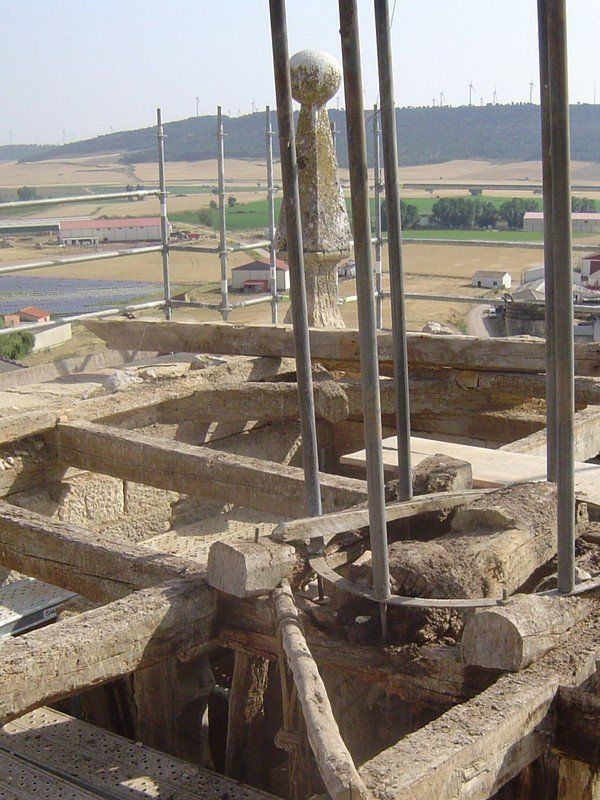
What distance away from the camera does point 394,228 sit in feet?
14.1

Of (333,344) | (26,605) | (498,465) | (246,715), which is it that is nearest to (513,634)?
(246,715)

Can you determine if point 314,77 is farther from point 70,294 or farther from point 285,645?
point 70,294

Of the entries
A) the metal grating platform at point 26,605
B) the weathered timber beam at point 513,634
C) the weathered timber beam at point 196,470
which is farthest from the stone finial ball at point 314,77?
the weathered timber beam at point 513,634

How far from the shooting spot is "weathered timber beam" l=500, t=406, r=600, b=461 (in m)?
5.92

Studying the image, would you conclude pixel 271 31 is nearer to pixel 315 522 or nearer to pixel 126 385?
pixel 315 522

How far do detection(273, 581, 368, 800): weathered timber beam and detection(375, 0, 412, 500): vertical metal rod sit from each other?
792 millimetres

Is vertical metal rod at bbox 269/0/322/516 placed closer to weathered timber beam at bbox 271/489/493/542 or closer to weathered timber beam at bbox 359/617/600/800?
weathered timber beam at bbox 271/489/493/542

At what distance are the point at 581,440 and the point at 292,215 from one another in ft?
9.68

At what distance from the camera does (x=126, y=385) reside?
8.00m

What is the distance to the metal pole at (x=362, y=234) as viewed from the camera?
3.35 meters

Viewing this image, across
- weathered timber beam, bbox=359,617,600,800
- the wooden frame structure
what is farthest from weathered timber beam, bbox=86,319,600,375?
weathered timber beam, bbox=359,617,600,800

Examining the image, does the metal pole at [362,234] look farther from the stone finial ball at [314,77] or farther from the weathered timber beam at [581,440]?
the stone finial ball at [314,77]

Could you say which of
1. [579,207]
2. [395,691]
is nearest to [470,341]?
[395,691]

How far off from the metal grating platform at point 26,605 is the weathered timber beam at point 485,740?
3165 millimetres
